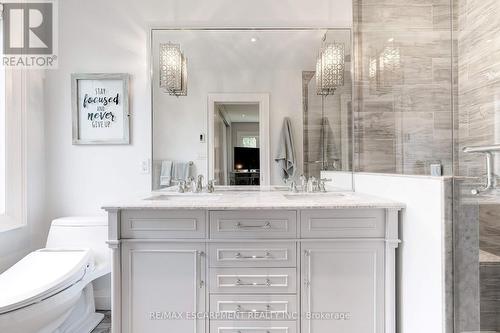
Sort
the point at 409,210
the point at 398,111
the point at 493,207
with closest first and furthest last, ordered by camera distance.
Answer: the point at 493,207
the point at 409,210
the point at 398,111

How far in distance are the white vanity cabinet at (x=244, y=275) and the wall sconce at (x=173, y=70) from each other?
96 centimetres

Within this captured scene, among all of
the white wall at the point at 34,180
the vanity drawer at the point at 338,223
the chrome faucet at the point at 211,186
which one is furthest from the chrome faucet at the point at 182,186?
the white wall at the point at 34,180

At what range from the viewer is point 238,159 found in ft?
6.12

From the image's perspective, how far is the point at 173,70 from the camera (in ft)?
6.36

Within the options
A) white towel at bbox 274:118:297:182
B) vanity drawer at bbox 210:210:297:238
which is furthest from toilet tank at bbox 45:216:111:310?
white towel at bbox 274:118:297:182

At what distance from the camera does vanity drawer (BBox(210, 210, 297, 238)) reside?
1.34 m

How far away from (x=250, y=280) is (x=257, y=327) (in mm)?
230

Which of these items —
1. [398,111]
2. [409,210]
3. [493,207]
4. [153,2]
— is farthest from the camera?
[153,2]

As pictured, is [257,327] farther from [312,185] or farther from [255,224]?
[312,185]

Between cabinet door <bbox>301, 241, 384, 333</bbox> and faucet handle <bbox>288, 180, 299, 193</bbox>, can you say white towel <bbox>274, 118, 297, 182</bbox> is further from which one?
cabinet door <bbox>301, 241, 384, 333</bbox>

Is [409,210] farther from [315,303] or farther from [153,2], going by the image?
[153,2]

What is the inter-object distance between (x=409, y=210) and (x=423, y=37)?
1235 mm

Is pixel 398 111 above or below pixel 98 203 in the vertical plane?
above

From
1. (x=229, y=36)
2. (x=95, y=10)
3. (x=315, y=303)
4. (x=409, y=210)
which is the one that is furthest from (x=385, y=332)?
(x=95, y=10)
